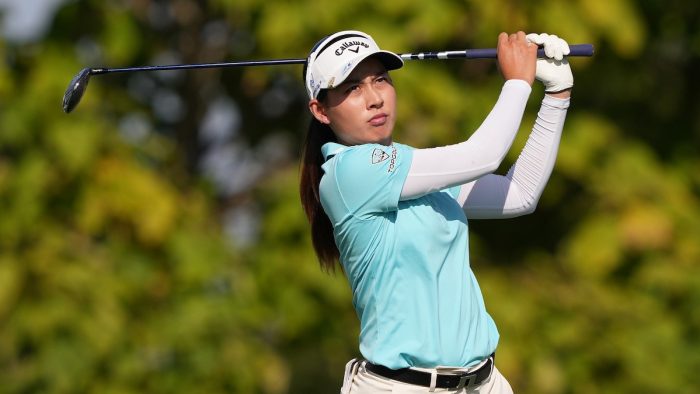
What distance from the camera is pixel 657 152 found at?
36.0ft

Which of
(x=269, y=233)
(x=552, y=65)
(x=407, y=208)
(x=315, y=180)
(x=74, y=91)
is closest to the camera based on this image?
(x=407, y=208)

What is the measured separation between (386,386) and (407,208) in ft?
1.61

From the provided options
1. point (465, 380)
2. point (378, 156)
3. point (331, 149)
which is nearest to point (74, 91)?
point (331, 149)

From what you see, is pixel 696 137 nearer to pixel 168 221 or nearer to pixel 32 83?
pixel 168 221

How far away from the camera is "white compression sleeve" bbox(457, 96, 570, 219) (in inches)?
177

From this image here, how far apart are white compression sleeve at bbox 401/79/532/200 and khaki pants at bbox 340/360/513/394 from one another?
1.68 ft

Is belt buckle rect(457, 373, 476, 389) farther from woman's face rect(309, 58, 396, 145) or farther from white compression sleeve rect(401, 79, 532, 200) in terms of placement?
woman's face rect(309, 58, 396, 145)

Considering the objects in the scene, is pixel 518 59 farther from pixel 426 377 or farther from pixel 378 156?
pixel 426 377

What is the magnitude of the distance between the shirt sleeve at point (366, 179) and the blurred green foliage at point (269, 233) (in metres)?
4.91

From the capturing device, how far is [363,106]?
4.38 meters

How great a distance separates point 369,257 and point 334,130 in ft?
1.39

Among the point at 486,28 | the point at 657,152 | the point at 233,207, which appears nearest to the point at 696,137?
the point at 657,152

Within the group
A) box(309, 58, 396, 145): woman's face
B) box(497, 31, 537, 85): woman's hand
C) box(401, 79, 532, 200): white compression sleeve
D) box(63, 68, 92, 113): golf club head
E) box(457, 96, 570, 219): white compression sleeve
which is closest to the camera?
box(401, 79, 532, 200): white compression sleeve

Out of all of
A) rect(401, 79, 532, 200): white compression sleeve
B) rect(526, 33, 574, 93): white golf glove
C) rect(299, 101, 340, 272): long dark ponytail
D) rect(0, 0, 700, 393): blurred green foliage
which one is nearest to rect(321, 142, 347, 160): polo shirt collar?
rect(299, 101, 340, 272): long dark ponytail
